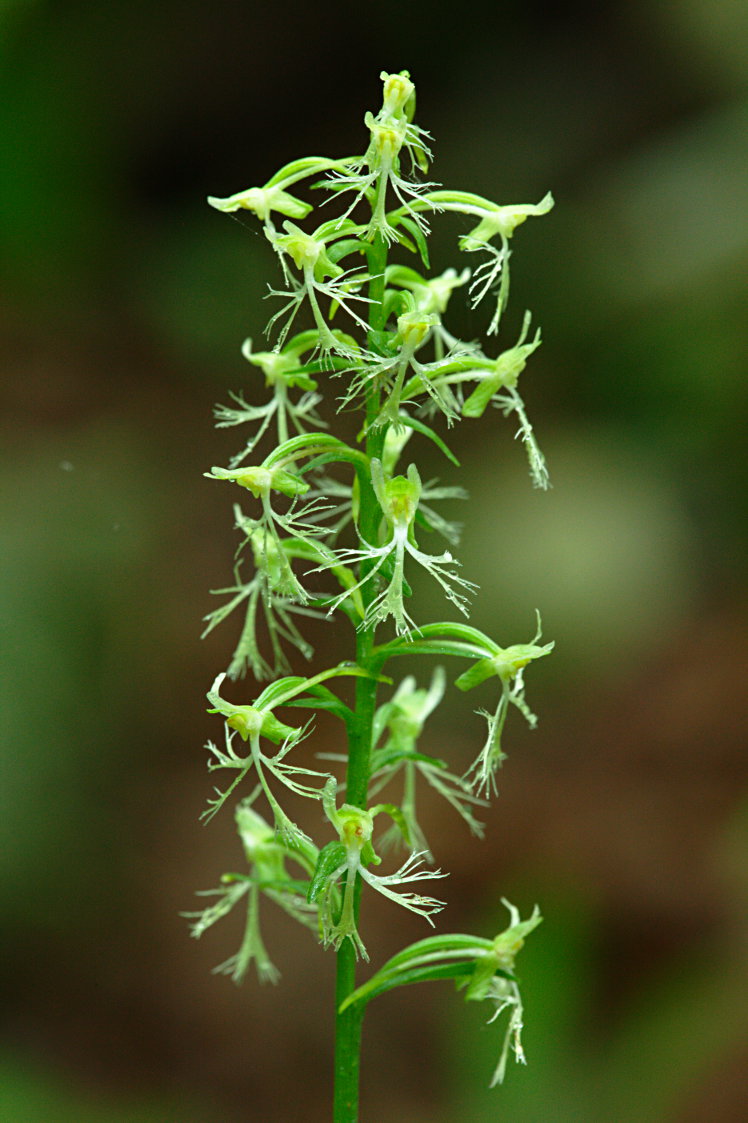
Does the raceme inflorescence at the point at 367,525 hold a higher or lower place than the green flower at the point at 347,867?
higher

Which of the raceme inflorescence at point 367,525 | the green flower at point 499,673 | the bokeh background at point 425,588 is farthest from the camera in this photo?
the bokeh background at point 425,588

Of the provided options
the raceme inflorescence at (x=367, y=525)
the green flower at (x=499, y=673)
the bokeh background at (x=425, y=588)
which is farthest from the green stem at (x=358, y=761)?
the bokeh background at (x=425, y=588)

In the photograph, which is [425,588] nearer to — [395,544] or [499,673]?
[499,673]

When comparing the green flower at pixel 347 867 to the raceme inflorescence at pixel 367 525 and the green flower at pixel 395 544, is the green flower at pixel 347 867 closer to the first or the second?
the raceme inflorescence at pixel 367 525

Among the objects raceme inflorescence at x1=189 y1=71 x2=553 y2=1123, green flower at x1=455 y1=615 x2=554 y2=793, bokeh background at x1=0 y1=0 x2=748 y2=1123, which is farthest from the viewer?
bokeh background at x1=0 y1=0 x2=748 y2=1123

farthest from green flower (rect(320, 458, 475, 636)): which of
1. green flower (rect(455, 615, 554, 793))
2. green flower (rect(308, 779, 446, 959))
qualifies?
green flower (rect(308, 779, 446, 959))

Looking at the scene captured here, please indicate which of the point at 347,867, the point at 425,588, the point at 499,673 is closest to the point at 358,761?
the point at 347,867

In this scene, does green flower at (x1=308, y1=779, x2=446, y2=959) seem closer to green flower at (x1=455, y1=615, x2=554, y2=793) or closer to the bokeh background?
green flower at (x1=455, y1=615, x2=554, y2=793)

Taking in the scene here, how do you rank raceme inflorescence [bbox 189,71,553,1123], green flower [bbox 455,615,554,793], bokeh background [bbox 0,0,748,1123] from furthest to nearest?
bokeh background [bbox 0,0,748,1123]
green flower [bbox 455,615,554,793]
raceme inflorescence [bbox 189,71,553,1123]

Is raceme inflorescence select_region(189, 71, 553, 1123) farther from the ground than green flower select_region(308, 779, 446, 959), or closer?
farther from the ground

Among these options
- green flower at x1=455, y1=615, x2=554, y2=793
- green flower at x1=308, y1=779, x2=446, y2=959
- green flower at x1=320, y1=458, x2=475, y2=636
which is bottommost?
green flower at x1=308, y1=779, x2=446, y2=959
